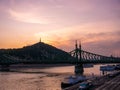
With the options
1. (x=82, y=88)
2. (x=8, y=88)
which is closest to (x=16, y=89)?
(x=8, y=88)

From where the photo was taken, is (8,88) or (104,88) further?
(8,88)

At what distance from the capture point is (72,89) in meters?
93.6

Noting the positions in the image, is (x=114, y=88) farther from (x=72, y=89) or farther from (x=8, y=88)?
(x=8, y=88)

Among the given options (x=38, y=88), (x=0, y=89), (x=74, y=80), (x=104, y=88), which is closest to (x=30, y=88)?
(x=38, y=88)

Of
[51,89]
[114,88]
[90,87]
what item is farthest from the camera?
[51,89]

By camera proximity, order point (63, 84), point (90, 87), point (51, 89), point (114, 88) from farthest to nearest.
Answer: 1. point (63, 84)
2. point (51, 89)
3. point (90, 87)
4. point (114, 88)

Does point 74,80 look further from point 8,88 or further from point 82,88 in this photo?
point 82,88

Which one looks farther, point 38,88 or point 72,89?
point 38,88

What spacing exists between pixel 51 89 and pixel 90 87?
20530 millimetres

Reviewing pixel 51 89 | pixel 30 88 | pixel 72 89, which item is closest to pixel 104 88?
pixel 72 89

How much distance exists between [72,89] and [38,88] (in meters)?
26.5

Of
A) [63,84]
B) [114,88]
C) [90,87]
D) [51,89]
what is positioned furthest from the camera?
[63,84]

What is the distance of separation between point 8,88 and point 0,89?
4.66 metres

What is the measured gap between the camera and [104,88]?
89.8 meters
